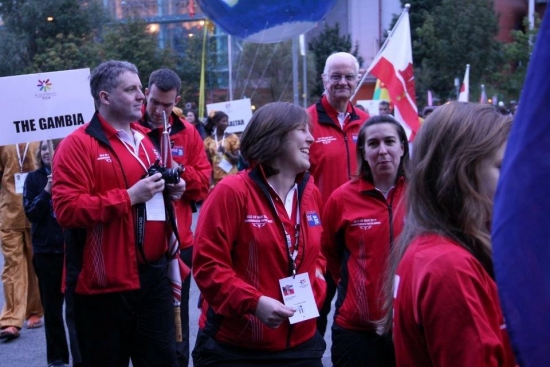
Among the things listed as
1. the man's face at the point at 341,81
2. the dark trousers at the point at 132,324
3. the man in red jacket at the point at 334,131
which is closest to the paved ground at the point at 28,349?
the man in red jacket at the point at 334,131

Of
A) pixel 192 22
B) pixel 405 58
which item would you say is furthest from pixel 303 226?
pixel 192 22

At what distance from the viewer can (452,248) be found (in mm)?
2066

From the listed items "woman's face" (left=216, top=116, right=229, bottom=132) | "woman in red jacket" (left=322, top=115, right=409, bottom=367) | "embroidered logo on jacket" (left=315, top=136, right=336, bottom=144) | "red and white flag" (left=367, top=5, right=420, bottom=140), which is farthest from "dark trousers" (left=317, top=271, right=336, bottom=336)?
"woman's face" (left=216, top=116, right=229, bottom=132)

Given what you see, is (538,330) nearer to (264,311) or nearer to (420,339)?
(420,339)

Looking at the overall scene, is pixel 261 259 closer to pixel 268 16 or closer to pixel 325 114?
pixel 325 114

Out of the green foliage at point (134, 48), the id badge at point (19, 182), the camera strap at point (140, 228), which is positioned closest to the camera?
the camera strap at point (140, 228)

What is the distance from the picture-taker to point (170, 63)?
37.4 metres

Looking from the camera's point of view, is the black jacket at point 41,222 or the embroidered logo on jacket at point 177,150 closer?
the embroidered logo on jacket at point 177,150

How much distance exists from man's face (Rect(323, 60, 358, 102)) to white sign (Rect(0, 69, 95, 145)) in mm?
1701

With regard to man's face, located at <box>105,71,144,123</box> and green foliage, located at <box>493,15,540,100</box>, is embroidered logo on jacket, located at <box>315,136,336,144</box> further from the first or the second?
green foliage, located at <box>493,15,540,100</box>

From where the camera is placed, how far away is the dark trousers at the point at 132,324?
4539 millimetres

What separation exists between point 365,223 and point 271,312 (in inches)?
38.6

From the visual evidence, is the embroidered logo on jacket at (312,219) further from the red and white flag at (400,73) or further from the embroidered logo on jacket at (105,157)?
the red and white flag at (400,73)

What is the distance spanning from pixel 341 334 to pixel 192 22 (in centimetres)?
5444
